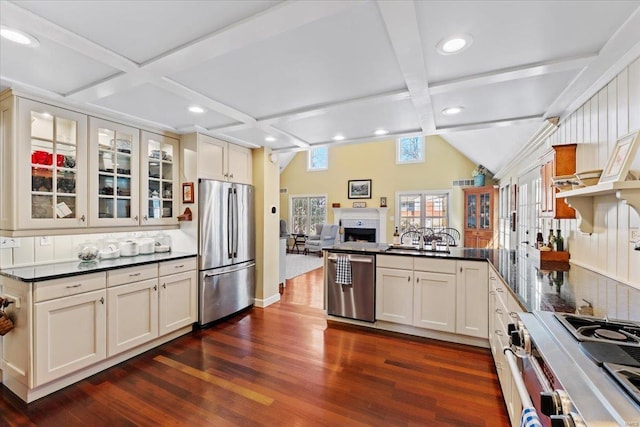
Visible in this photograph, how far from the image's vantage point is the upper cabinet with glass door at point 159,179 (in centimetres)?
312

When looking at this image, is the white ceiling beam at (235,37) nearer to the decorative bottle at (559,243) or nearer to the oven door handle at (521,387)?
the oven door handle at (521,387)

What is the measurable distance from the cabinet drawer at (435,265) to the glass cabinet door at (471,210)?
463cm

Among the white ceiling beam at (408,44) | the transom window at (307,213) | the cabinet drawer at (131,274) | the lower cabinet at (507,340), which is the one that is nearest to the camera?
the white ceiling beam at (408,44)

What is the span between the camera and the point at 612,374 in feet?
2.48

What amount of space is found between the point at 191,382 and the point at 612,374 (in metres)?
2.53

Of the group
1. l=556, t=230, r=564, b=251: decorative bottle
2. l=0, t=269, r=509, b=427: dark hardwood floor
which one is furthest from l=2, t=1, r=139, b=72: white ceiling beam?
l=556, t=230, r=564, b=251: decorative bottle

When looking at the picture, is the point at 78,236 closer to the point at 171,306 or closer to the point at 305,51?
the point at 171,306

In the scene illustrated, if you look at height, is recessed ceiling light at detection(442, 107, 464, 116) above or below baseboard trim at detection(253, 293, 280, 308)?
above

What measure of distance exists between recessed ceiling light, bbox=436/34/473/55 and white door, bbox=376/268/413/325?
2181 mm

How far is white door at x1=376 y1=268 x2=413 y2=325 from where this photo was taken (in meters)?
3.15

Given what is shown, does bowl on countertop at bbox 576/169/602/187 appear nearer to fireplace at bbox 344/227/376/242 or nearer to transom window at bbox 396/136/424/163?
transom window at bbox 396/136/424/163

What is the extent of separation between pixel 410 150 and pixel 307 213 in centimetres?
387

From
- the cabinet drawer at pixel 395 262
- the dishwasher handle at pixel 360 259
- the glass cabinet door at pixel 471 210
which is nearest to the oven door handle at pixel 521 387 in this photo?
the cabinet drawer at pixel 395 262

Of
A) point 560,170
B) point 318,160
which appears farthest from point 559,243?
point 318,160
